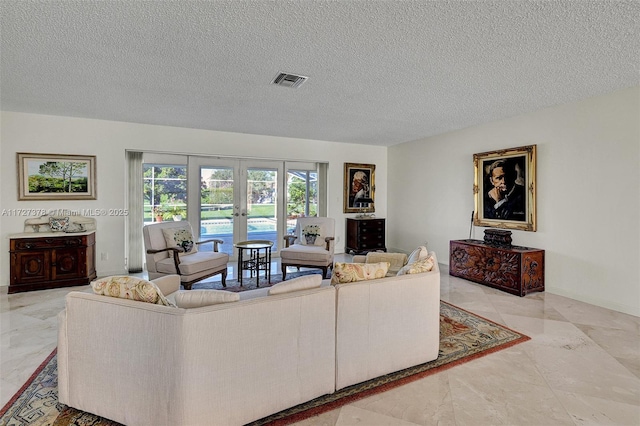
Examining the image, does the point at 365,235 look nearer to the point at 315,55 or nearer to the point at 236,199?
the point at 236,199

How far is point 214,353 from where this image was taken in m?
1.62

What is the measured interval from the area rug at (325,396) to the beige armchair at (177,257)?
152cm

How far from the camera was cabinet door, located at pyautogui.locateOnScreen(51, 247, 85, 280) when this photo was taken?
4.29 metres

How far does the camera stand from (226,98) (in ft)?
12.5

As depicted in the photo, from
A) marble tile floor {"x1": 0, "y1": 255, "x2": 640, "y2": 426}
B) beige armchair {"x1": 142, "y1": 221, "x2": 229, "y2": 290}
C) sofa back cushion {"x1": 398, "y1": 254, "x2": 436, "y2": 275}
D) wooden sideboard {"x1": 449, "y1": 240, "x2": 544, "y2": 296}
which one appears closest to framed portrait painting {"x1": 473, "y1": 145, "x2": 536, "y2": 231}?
wooden sideboard {"x1": 449, "y1": 240, "x2": 544, "y2": 296}

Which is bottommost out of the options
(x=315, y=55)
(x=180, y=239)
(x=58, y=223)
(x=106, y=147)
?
(x=180, y=239)

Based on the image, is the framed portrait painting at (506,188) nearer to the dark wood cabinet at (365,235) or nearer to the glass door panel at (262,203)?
the dark wood cabinet at (365,235)

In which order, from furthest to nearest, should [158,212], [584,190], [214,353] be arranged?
1. [158,212]
2. [584,190]
3. [214,353]

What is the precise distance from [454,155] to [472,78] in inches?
102

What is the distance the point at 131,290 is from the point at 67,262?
3.57 metres

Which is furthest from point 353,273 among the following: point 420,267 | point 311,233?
point 311,233

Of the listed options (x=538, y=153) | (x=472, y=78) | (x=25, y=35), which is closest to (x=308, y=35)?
(x=472, y=78)

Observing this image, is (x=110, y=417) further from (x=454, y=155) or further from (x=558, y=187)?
(x=454, y=155)

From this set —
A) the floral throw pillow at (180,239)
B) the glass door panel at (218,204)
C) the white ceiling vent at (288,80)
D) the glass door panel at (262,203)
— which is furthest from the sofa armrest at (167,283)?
the glass door panel at (262,203)
